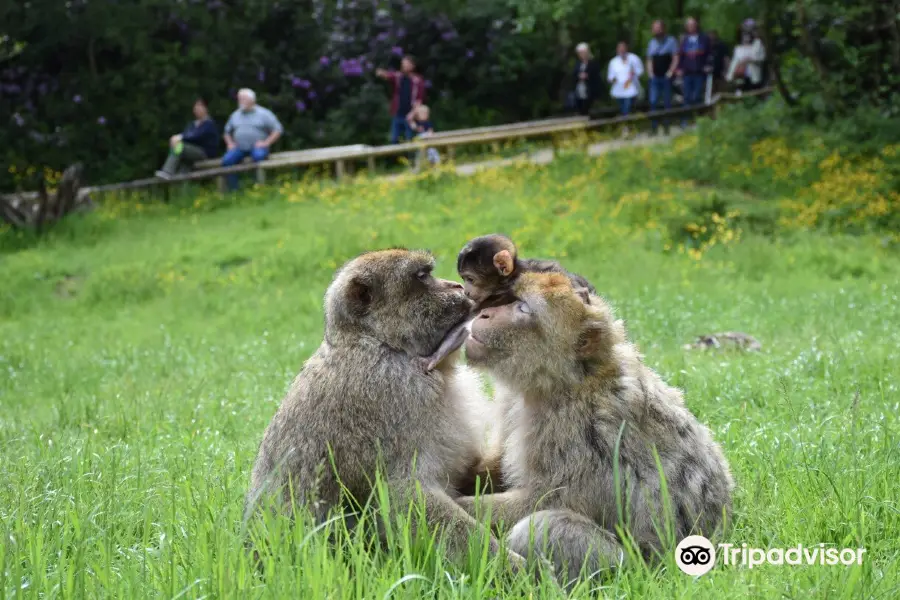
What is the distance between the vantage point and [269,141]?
21.8m

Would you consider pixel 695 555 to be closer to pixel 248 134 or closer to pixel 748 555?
pixel 748 555

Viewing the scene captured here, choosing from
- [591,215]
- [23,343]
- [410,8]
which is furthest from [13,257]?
[410,8]

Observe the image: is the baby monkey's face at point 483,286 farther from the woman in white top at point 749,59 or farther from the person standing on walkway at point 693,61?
the woman in white top at point 749,59

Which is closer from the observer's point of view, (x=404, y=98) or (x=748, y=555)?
(x=748, y=555)

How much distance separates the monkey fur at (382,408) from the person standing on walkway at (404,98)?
1972 centimetres

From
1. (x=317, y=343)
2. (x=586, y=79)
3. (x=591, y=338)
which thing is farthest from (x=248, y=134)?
(x=591, y=338)

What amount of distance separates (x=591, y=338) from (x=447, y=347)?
0.54m

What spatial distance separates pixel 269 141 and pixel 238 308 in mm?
8632

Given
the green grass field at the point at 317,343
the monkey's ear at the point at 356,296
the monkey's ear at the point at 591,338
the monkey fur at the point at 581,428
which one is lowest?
the green grass field at the point at 317,343

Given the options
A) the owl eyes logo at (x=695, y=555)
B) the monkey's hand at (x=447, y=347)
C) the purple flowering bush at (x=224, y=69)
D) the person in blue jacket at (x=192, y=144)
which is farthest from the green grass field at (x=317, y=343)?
the purple flowering bush at (x=224, y=69)

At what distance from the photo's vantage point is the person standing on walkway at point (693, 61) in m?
25.4

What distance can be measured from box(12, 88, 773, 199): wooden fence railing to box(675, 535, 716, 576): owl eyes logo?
1813cm

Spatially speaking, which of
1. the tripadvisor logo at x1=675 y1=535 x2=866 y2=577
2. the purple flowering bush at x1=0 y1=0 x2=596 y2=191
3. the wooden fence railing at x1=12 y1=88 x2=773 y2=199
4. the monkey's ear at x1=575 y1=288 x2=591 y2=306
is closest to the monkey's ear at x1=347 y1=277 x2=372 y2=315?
the monkey's ear at x1=575 y1=288 x2=591 y2=306

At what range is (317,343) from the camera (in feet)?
34.6
